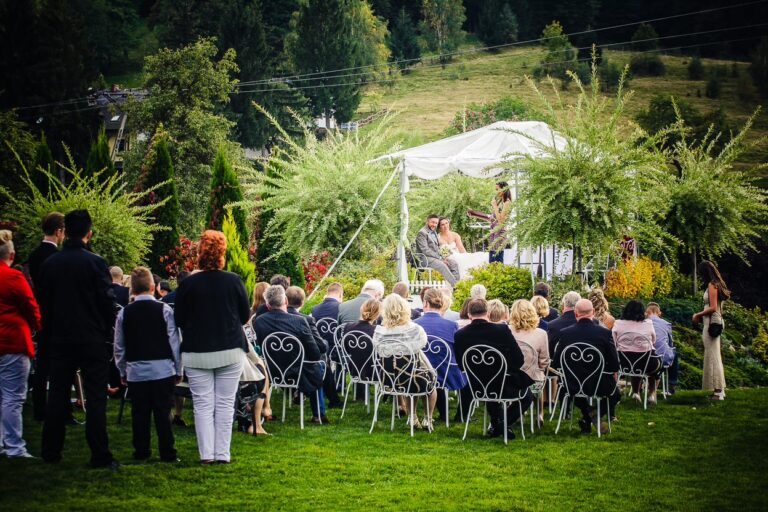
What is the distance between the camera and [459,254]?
17.4 metres

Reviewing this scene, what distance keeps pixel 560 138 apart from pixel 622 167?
2148mm

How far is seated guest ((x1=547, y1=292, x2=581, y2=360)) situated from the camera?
982 centimetres

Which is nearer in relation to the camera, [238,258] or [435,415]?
[435,415]

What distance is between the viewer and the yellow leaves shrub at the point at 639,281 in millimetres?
16078

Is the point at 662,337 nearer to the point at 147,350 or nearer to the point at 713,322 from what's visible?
the point at 713,322

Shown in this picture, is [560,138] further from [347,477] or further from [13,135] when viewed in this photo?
[13,135]

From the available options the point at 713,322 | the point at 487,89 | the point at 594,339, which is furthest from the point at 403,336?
the point at 487,89

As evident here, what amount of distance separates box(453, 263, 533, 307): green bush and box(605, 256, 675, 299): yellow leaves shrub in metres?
1.70

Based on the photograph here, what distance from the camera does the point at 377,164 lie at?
1708 cm

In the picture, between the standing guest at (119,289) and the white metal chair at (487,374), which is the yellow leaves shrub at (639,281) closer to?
the white metal chair at (487,374)

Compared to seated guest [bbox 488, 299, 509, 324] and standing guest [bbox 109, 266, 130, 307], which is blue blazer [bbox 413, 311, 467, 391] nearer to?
seated guest [bbox 488, 299, 509, 324]

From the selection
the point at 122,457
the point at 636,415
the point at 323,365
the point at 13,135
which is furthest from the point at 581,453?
the point at 13,135

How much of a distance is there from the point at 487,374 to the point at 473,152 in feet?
27.8

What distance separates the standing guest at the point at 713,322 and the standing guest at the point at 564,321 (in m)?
2.24
